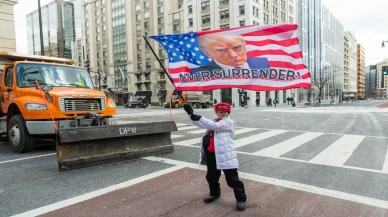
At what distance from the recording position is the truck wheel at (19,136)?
24.4ft

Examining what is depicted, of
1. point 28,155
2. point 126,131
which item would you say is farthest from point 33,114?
point 126,131

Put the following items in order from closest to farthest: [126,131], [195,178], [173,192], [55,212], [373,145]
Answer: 1. [55,212]
2. [173,192]
3. [195,178]
4. [126,131]
5. [373,145]

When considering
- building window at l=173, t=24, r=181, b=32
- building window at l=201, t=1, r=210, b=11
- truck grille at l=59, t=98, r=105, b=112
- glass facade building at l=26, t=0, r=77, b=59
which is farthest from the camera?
glass facade building at l=26, t=0, r=77, b=59

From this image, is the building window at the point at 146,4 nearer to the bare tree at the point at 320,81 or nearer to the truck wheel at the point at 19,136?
the bare tree at the point at 320,81

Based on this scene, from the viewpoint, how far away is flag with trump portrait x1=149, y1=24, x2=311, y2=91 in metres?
4.60

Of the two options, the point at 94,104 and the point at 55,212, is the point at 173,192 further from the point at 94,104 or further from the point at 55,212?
the point at 94,104

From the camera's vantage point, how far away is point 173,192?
455 cm

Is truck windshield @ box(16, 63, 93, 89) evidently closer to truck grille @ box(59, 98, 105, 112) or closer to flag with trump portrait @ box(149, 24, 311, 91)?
truck grille @ box(59, 98, 105, 112)

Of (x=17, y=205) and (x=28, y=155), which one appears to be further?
(x=28, y=155)

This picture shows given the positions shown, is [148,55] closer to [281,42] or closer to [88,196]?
[281,42]

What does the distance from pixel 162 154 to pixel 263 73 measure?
3.83 m

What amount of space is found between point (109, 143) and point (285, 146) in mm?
5475

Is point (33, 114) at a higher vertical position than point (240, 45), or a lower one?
lower

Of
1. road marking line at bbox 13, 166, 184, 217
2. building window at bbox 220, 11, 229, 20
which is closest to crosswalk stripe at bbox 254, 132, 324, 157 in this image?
road marking line at bbox 13, 166, 184, 217
